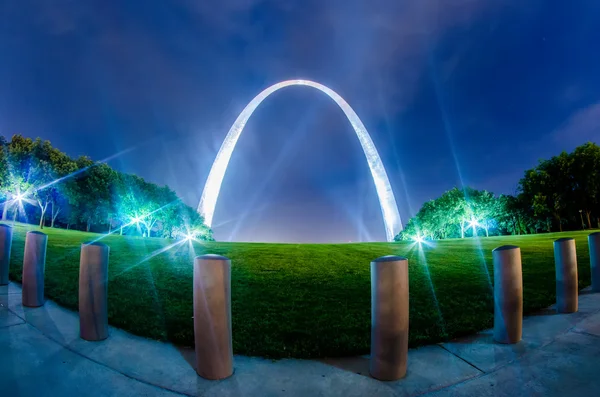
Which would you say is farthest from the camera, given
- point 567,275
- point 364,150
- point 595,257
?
point 364,150

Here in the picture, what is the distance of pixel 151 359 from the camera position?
3826mm

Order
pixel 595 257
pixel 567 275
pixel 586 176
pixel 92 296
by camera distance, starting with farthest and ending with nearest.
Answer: pixel 586 176, pixel 595 257, pixel 567 275, pixel 92 296

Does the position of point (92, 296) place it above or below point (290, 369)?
above

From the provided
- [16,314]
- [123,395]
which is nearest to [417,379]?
[123,395]

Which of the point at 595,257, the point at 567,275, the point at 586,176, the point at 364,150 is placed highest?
the point at 364,150

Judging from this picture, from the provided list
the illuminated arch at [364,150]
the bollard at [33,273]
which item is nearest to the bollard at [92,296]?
the bollard at [33,273]

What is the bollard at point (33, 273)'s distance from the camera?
5.60 metres

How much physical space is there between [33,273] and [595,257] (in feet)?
35.6

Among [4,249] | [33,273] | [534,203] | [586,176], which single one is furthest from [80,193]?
[586,176]

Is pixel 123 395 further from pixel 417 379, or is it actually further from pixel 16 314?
pixel 16 314

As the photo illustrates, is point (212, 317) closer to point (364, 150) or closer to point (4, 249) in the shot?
point (4, 249)

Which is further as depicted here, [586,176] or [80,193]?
[80,193]

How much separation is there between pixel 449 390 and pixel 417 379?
317 millimetres

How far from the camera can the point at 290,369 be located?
11.9ft
